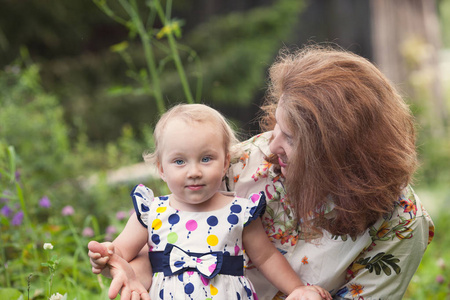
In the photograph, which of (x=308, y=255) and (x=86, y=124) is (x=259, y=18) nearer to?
(x=86, y=124)

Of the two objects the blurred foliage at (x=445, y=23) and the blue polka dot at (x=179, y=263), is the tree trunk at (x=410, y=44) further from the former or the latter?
the blurred foliage at (x=445, y=23)

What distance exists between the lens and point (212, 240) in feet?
5.74

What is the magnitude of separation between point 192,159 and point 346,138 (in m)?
0.46

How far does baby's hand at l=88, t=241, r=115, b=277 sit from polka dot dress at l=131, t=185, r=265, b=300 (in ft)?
0.64

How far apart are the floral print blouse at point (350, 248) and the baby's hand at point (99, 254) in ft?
1.73

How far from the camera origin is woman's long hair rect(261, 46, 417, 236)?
65.5 inches

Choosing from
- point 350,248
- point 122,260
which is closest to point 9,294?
point 122,260

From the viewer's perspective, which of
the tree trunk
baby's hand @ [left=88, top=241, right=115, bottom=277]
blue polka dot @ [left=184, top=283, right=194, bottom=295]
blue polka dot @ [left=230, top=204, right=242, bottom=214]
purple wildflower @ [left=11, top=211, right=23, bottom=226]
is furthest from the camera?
the tree trunk

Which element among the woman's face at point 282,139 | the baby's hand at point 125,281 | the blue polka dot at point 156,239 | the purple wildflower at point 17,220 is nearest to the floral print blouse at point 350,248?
the woman's face at point 282,139

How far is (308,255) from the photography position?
6.22ft

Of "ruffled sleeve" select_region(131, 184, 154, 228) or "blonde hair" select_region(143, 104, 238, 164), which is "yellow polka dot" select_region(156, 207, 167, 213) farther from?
"blonde hair" select_region(143, 104, 238, 164)

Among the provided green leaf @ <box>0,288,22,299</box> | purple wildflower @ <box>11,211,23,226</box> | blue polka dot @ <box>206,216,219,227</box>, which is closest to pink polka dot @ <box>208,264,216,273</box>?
blue polka dot @ <box>206,216,219,227</box>

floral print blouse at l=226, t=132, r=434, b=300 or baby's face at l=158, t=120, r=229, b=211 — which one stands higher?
baby's face at l=158, t=120, r=229, b=211

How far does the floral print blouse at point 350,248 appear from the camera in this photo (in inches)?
71.9
